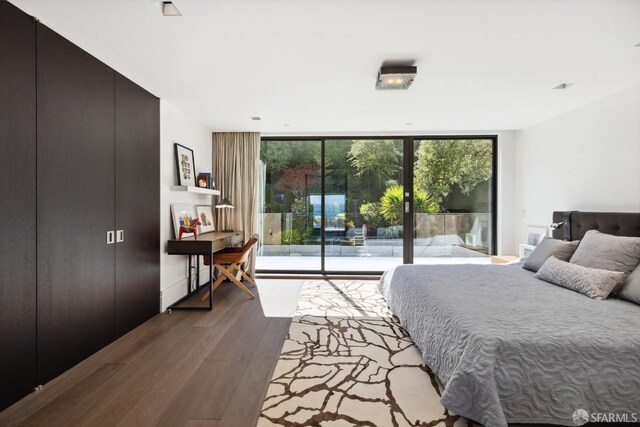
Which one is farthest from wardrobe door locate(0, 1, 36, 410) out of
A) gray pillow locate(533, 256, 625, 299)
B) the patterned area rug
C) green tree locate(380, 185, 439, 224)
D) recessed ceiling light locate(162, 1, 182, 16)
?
green tree locate(380, 185, 439, 224)

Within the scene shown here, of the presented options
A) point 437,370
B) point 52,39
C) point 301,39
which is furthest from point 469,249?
point 52,39

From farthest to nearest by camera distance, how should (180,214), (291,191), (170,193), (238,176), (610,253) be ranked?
(291,191), (238,176), (180,214), (170,193), (610,253)

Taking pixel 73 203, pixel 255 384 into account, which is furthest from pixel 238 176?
pixel 255 384

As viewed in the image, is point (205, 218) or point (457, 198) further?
point (457, 198)

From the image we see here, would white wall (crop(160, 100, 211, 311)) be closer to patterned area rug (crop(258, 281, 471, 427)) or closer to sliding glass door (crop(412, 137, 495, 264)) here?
patterned area rug (crop(258, 281, 471, 427))

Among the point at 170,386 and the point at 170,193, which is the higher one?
the point at 170,193

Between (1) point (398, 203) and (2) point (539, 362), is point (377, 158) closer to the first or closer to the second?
(1) point (398, 203)

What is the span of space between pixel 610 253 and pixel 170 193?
431 cm

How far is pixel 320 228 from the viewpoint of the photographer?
505 cm

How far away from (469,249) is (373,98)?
299 cm

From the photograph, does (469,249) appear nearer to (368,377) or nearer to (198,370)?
(368,377)

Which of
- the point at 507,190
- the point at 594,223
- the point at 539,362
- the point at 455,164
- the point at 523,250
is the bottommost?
the point at 539,362

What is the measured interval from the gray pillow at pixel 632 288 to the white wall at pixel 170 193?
4118 millimetres

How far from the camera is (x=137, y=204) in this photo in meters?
3.01
